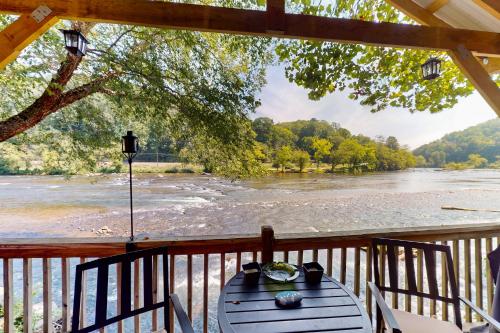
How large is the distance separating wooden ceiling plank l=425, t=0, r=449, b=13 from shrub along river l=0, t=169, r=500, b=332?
3.52 metres

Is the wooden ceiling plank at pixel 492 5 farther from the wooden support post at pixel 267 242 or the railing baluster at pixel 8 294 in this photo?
the railing baluster at pixel 8 294

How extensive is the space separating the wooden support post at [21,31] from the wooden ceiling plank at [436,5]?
143 inches

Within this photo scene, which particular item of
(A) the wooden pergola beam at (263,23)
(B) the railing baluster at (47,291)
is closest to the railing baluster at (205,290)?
(B) the railing baluster at (47,291)

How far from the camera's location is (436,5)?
2670 mm

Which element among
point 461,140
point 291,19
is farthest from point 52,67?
point 461,140

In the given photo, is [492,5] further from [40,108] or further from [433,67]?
[40,108]

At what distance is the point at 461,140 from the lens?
5289mm

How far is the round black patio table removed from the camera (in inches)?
46.2

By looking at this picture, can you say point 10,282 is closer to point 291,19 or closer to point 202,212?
point 291,19

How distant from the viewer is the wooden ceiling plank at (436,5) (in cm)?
258

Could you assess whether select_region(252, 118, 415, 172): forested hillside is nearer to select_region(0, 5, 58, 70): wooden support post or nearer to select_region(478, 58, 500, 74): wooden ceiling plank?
select_region(478, 58, 500, 74): wooden ceiling plank

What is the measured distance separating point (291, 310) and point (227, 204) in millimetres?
7137

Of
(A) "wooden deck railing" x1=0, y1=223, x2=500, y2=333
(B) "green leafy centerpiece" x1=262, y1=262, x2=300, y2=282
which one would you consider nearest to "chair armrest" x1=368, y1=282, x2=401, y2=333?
(A) "wooden deck railing" x1=0, y1=223, x2=500, y2=333

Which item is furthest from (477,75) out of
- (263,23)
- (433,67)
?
(263,23)
